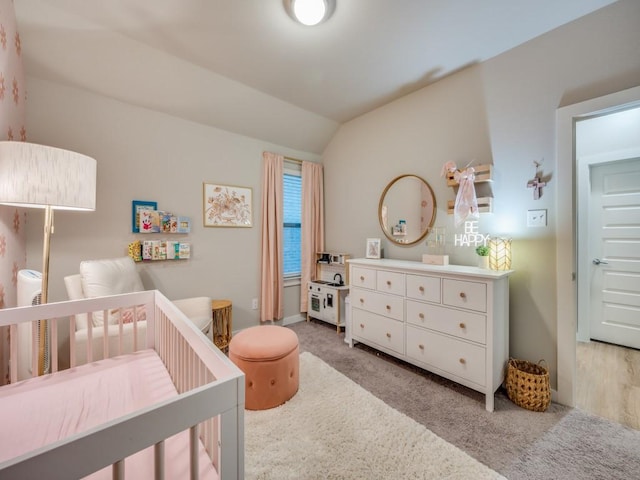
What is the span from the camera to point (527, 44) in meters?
1.91

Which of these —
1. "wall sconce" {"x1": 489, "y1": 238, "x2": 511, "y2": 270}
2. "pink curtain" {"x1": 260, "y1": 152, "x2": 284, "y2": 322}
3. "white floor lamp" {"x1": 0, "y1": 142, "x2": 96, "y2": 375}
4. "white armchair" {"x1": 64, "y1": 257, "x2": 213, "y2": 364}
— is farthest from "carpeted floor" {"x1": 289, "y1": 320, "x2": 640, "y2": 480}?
"white floor lamp" {"x1": 0, "y1": 142, "x2": 96, "y2": 375}

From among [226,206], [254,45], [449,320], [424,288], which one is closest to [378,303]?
[424,288]

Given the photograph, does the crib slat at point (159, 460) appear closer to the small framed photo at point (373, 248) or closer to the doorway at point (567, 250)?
the doorway at point (567, 250)

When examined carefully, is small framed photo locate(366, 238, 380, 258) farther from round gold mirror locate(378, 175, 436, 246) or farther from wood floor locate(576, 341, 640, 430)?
wood floor locate(576, 341, 640, 430)

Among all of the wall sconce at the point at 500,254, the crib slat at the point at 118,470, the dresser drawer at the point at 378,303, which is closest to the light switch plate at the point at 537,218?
the wall sconce at the point at 500,254

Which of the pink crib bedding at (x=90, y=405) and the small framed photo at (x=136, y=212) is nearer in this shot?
the pink crib bedding at (x=90, y=405)

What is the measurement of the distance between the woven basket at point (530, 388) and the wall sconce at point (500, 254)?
728 mm

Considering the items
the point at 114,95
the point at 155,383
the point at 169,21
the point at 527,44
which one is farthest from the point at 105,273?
the point at 527,44

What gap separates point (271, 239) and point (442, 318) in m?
2.05

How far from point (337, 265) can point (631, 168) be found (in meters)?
3.15

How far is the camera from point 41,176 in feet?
4.17

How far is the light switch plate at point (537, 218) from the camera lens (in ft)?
6.12

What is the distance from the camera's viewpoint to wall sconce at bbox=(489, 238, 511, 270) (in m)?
1.98

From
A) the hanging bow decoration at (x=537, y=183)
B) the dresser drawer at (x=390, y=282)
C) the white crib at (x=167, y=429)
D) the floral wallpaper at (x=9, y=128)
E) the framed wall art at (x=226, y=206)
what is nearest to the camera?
the white crib at (x=167, y=429)
